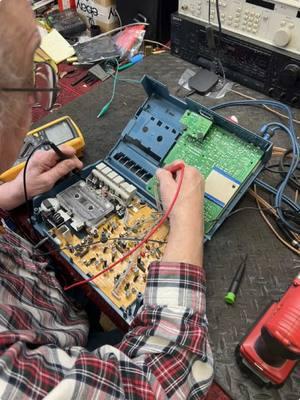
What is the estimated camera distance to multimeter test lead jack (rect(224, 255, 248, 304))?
822 millimetres

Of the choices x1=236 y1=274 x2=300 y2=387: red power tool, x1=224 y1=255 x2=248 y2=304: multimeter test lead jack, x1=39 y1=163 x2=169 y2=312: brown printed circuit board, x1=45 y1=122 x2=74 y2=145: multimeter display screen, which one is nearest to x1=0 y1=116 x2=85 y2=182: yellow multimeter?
x1=45 y1=122 x2=74 y2=145: multimeter display screen

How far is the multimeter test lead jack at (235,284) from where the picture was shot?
2.70 ft

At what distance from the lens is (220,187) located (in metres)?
0.93

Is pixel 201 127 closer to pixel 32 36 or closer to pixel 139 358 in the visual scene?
pixel 32 36

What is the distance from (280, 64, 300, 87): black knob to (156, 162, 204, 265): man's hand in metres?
0.53

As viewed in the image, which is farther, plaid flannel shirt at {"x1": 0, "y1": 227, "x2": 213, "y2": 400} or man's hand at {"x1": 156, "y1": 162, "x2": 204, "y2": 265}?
man's hand at {"x1": 156, "y1": 162, "x2": 204, "y2": 265}

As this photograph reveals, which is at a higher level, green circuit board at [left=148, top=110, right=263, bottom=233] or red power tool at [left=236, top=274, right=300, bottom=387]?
green circuit board at [left=148, top=110, right=263, bottom=233]

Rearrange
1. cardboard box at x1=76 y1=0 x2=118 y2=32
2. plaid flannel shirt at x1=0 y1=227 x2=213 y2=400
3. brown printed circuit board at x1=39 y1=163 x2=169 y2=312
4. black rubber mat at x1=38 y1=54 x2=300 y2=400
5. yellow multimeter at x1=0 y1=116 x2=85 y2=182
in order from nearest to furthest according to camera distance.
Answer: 1. plaid flannel shirt at x1=0 y1=227 x2=213 y2=400
2. black rubber mat at x1=38 y1=54 x2=300 y2=400
3. brown printed circuit board at x1=39 y1=163 x2=169 y2=312
4. yellow multimeter at x1=0 y1=116 x2=85 y2=182
5. cardboard box at x1=76 y1=0 x2=118 y2=32

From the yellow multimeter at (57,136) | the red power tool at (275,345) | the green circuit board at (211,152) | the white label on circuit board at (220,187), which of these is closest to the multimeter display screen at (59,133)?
the yellow multimeter at (57,136)

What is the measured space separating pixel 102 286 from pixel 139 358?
22 cm

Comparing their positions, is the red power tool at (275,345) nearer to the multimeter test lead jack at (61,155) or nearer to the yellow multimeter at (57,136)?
the multimeter test lead jack at (61,155)

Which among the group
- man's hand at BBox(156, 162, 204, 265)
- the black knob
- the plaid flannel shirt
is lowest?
the plaid flannel shirt

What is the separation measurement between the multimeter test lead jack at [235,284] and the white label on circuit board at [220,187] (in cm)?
16

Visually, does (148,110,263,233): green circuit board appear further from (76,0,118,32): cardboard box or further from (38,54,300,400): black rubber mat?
(76,0,118,32): cardboard box
